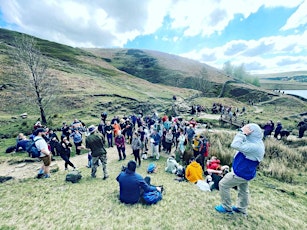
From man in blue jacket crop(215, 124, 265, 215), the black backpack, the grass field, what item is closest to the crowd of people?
man in blue jacket crop(215, 124, 265, 215)

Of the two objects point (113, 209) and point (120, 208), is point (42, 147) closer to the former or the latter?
point (113, 209)

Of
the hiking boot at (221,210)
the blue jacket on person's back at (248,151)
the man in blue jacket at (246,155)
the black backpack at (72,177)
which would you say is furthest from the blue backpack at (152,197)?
the black backpack at (72,177)

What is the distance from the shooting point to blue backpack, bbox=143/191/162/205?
620 centimetres

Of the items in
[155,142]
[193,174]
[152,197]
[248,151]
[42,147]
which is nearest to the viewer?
[248,151]

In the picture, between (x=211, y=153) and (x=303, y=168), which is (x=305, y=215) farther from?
(x=303, y=168)

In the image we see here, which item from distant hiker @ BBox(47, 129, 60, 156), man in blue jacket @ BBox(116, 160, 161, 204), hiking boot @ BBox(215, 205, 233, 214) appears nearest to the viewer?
hiking boot @ BBox(215, 205, 233, 214)

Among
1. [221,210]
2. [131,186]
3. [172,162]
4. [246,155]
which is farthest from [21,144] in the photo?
[246,155]

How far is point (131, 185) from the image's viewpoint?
6016 mm

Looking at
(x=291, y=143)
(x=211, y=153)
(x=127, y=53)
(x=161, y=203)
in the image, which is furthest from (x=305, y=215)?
(x=127, y=53)

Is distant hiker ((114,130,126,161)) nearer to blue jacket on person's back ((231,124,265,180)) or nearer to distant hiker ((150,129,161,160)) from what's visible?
distant hiker ((150,129,161,160))

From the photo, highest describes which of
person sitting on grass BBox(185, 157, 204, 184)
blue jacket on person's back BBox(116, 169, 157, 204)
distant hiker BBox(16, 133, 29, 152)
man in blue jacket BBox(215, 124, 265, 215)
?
man in blue jacket BBox(215, 124, 265, 215)

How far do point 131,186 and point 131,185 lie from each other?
0.13ft

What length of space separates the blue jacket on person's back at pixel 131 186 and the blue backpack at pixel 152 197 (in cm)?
21

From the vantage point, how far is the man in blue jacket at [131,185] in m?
5.95
